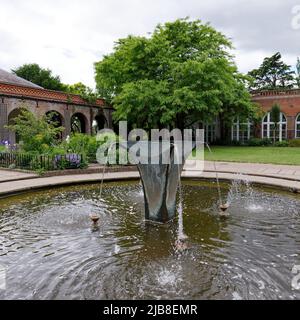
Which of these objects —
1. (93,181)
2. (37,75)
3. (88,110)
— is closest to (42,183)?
(93,181)

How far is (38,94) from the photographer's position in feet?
74.0

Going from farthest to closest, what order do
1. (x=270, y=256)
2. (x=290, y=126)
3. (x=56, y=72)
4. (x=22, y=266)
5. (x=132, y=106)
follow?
(x=56, y=72) → (x=290, y=126) → (x=132, y=106) → (x=270, y=256) → (x=22, y=266)

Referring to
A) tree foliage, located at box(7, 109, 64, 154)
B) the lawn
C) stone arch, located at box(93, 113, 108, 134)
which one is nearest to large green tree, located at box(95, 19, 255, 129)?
the lawn

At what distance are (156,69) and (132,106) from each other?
3.25m

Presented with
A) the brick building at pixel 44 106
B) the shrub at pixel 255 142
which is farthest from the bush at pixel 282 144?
the brick building at pixel 44 106

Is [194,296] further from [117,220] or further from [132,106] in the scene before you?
[132,106]

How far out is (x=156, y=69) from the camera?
22.1 metres

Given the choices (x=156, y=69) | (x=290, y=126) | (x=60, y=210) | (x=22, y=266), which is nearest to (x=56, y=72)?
(x=156, y=69)

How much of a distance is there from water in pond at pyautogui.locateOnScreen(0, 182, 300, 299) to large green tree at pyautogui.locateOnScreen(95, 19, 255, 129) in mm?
14008

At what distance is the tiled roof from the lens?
20.3 meters

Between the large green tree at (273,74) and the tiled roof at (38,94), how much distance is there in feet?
99.2

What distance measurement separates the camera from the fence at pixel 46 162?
1143 centimetres

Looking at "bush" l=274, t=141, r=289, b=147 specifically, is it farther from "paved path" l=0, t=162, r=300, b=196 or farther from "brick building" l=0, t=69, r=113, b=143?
"paved path" l=0, t=162, r=300, b=196

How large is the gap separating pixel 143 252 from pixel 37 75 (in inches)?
1484
